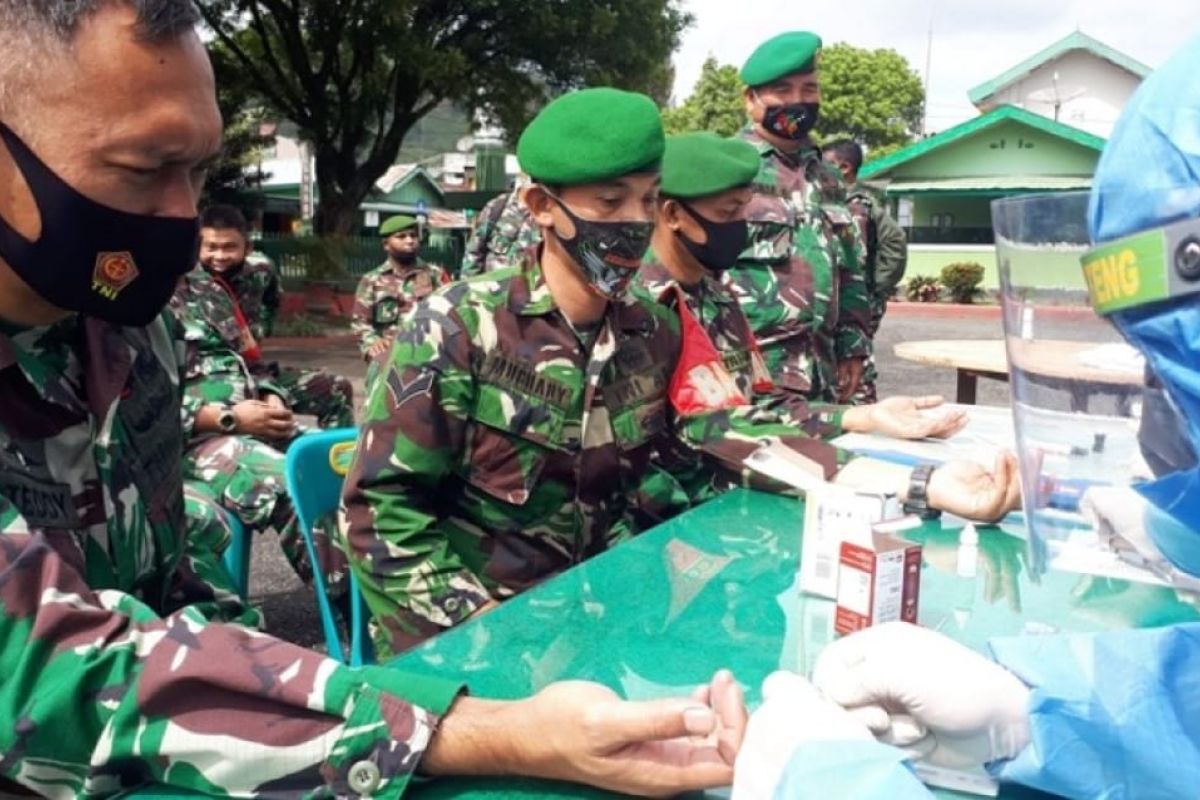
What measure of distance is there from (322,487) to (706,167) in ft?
4.31

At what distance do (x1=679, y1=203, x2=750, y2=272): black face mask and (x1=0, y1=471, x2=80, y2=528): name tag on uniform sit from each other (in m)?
1.88

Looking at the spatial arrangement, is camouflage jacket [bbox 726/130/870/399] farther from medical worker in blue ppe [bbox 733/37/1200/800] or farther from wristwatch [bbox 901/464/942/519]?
medical worker in blue ppe [bbox 733/37/1200/800]

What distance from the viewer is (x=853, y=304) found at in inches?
169

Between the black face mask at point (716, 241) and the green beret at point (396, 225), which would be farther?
the green beret at point (396, 225)

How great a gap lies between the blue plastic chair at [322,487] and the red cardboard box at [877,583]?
44.9 inches

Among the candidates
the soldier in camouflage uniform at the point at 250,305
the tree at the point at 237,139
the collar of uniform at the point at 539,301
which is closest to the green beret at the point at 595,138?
the collar of uniform at the point at 539,301

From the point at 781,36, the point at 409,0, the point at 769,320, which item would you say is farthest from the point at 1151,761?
the point at 409,0

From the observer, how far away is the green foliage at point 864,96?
4409cm

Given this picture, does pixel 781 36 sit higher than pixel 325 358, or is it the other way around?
pixel 781 36

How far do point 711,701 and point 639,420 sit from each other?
1.11m

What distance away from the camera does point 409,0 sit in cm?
1339

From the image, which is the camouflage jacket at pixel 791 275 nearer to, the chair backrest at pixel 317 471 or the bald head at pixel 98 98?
the chair backrest at pixel 317 471

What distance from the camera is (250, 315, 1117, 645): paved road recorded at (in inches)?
155

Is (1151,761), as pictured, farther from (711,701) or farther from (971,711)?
(711,701)
